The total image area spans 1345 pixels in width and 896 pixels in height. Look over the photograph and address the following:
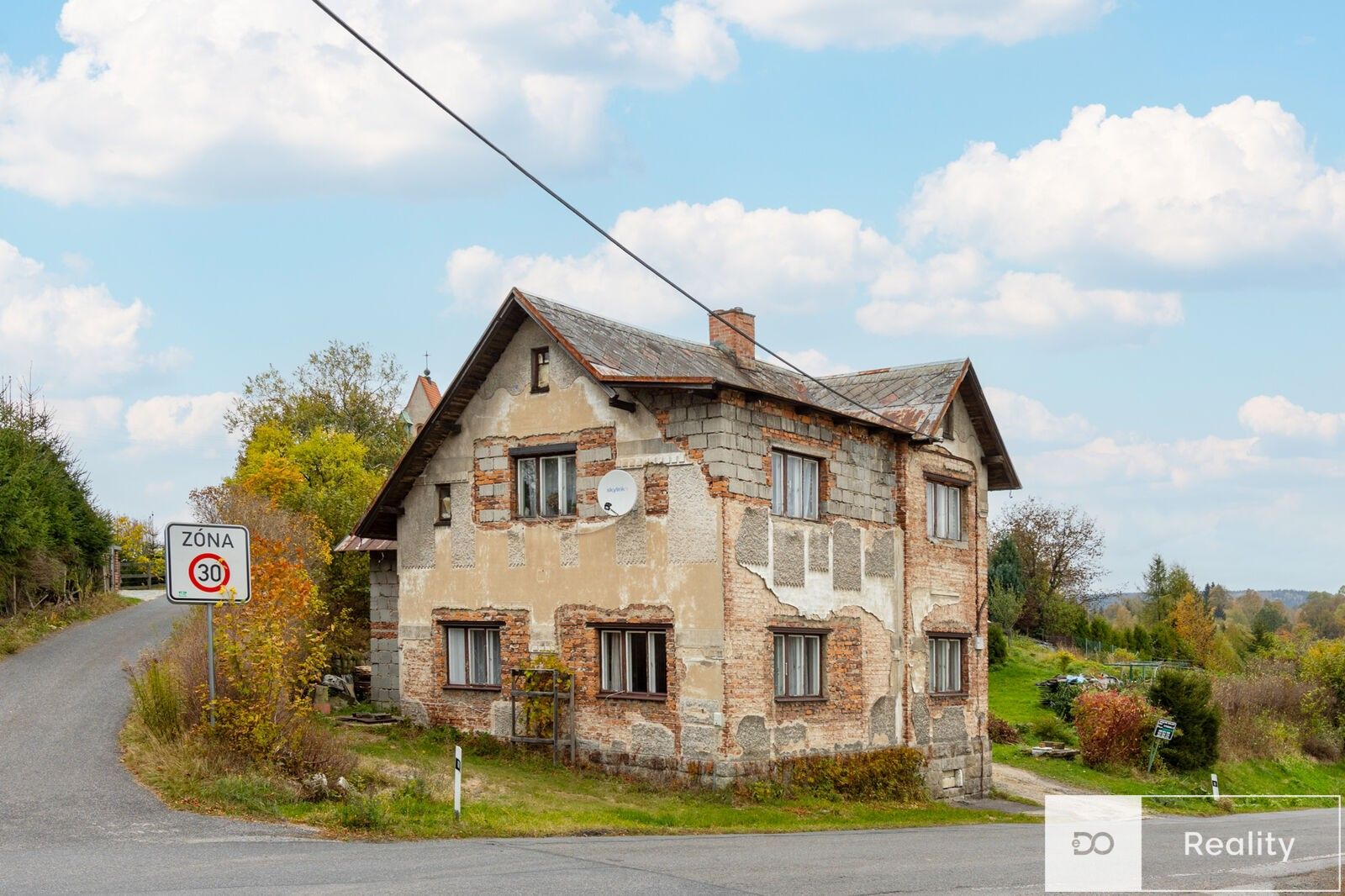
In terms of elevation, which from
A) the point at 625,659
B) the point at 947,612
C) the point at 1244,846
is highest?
the point at 947,612

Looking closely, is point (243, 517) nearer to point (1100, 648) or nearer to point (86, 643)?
point (86, 643)

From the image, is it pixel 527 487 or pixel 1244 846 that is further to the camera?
pixel 527 487

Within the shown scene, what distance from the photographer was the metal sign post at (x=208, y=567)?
1506cm

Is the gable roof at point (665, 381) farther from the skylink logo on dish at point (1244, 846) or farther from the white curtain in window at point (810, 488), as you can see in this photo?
the skylink logo on dish at point (1244, 846)

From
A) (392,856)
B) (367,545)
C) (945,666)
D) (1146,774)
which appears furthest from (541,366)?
(1146,774)

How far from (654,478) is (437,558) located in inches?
212

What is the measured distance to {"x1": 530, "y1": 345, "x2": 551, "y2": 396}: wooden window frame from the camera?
22047 mm

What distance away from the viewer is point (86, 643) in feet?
91.5

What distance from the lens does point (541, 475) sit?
22.3m

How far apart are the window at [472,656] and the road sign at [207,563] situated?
24.7 ft

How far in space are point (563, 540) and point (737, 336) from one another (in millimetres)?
6556

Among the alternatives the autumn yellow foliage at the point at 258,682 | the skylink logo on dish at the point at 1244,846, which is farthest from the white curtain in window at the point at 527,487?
the skylink logo on dish at the point at 1244,846

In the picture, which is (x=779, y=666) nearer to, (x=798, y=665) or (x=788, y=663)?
(x=788, y=663)

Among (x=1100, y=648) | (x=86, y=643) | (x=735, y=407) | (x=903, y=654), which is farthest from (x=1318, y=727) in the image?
(x=86, y=643)
